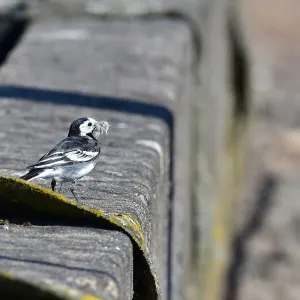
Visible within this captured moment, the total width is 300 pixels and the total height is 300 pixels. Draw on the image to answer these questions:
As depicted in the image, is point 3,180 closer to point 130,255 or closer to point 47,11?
point 130,255

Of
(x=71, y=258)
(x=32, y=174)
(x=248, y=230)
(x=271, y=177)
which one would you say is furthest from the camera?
(x=271, y=177)

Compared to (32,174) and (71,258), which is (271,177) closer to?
(32,174)

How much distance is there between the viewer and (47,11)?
202 inches

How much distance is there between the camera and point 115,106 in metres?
3.52

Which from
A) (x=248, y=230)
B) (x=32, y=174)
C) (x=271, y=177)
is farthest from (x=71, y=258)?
(x=271, y=177)

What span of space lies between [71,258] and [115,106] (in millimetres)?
1792

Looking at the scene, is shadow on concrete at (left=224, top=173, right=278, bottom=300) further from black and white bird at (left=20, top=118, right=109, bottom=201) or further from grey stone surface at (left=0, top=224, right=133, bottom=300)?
grey stone surface at (left=0, top=224, right=133, bottom=300)

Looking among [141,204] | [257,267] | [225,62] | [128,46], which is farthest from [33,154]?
[225,62]

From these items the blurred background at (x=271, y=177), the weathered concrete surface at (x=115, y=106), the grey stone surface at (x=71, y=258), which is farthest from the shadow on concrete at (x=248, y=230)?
the grey stone surface at (x=71, y=258)

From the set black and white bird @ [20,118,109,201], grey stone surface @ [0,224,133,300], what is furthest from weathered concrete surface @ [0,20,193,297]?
grey stone surface @ [0,224,133,300]

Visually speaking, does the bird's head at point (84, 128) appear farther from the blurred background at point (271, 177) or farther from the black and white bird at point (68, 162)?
the blurred background at point (271, 177)

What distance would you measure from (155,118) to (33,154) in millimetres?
809

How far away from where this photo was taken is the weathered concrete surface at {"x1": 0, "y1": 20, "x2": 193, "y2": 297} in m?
2.59

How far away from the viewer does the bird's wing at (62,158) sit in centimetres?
235
